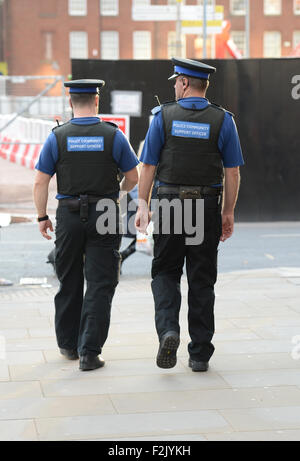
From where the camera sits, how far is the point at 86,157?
553 cm

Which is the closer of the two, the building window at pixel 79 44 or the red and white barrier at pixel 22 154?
the red and white barrier at pixel 22 154

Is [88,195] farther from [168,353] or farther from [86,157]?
[168,353]

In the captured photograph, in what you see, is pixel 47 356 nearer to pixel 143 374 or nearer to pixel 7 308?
pixel 143 374

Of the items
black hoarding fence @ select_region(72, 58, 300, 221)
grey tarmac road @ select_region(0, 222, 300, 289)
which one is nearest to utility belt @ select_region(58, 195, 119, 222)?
grey tarmac road @ select_region(0, 222, 300, 289)

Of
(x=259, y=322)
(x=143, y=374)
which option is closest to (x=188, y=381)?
(x=143, y=374)

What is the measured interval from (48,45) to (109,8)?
4.92m

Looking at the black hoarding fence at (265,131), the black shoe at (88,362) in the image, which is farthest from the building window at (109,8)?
the black shoe at (88,362)

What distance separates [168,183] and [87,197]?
0.50 meters

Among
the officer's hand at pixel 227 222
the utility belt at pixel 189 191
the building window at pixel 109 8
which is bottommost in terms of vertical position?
the officer's hand at pixel 227 222

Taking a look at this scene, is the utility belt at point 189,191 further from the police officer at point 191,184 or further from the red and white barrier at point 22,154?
the red and white barrier at point 22,154

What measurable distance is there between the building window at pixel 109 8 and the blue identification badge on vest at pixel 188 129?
59.3m

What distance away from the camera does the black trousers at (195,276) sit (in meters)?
5.46

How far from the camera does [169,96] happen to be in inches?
535

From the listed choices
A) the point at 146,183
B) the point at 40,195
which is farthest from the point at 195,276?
the point at 40,195
